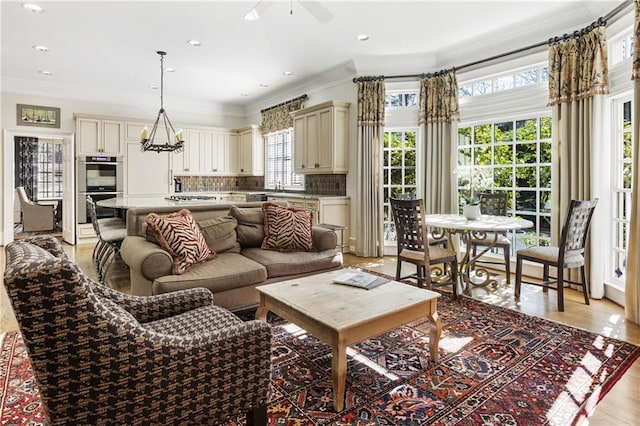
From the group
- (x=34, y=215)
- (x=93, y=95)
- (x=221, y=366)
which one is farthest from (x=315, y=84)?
(x=34, y=215)

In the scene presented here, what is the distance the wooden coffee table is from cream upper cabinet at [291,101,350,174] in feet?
11.6

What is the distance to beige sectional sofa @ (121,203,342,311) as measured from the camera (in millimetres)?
2893

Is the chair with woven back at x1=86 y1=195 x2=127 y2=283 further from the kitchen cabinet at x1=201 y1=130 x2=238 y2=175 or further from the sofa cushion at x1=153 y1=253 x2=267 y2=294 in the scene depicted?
the kitchen cabinet at x1=201 y1=130 x2=238 y2=175

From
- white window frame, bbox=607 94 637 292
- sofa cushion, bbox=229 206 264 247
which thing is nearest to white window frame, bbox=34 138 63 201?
→ sofa cushion, bbox=229 206 264 247

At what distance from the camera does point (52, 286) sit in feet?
3.83

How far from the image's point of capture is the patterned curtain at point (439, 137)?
520cm

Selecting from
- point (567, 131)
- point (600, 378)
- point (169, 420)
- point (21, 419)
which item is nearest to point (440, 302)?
point (600, 378)

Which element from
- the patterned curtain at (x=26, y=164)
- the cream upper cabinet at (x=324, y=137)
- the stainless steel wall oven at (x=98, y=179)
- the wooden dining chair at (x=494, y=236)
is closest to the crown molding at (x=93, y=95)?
the stainless steel wall oven at (x=98, y=179)

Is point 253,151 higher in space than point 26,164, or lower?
higher

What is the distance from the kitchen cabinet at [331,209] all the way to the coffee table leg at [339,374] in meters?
3.87

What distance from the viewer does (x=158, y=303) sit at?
2059 millimetres

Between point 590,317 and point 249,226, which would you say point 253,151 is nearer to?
point 249,226

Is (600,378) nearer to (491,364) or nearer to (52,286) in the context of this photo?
(491,364)

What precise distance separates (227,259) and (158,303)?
1333mm
